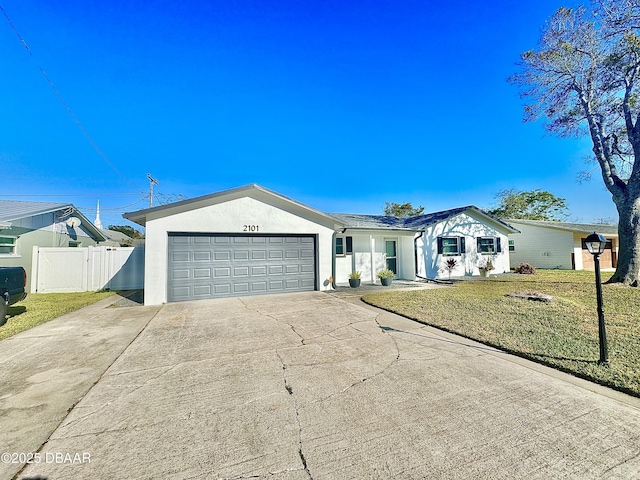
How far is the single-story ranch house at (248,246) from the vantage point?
8.18 meters

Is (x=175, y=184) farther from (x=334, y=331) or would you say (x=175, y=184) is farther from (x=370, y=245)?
(x=334, y=331)

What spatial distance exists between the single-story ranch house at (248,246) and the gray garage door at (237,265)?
3cm

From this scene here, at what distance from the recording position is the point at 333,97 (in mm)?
12914

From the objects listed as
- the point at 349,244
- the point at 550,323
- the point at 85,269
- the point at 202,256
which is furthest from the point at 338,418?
the point at 85,269

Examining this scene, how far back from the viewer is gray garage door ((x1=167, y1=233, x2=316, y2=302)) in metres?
8.38

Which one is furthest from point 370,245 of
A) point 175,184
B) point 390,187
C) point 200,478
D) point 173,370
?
point 175,184

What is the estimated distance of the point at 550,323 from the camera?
5277 millimetres

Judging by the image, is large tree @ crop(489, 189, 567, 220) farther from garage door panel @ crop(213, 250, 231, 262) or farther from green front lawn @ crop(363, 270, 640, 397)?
garage door panel @ crop(213, 250, 231, 262)

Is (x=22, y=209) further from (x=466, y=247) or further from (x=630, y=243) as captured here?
(x=630, y=243)

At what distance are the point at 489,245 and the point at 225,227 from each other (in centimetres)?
1483

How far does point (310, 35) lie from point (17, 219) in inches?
486

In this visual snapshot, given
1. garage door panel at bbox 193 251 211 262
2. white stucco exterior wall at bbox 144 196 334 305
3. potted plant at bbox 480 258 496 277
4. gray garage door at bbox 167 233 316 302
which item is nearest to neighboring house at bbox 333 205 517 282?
potted plant at bbox 480 258 496 277

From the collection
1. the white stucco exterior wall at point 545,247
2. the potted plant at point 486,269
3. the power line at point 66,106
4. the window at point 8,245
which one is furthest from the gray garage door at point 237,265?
the white stucco exterior wall at point 545,247

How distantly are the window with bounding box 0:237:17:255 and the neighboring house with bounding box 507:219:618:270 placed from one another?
27.2m
